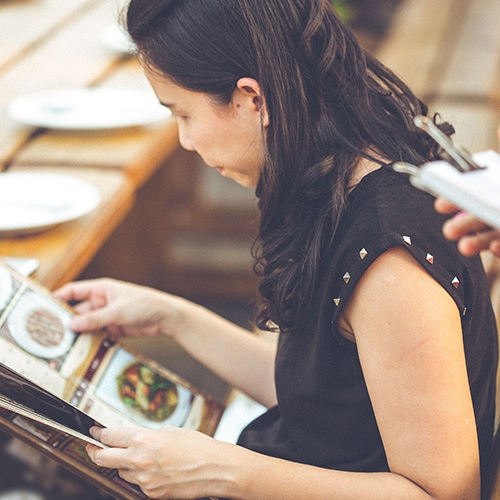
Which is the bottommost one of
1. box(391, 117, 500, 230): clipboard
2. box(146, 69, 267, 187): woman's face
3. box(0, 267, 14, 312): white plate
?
box(0, 267, 14, 312): white plate

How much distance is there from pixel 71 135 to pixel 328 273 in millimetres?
1244

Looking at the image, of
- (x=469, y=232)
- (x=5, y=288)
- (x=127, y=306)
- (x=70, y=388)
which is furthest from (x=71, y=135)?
(x=469, y=232)

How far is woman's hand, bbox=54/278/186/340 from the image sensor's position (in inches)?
53.0

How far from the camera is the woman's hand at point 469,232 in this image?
631mm

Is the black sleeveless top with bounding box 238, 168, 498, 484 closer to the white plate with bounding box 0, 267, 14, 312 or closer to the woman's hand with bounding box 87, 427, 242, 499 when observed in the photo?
the woman's hand with bounding box 87, 427, 242, 499

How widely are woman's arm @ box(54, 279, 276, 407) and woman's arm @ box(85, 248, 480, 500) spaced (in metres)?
0.41

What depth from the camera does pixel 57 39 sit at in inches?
109

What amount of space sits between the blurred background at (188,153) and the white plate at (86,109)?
1.5 inches

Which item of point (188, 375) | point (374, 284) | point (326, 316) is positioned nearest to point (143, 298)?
point (326, 316)

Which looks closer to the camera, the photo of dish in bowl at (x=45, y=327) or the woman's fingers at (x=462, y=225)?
the woman's fingers at (x=462, y=225)

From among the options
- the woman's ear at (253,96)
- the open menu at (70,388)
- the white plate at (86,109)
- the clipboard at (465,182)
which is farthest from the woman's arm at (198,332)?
the clipboard at (465,182)

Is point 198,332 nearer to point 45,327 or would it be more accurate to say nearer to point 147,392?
point 147,392

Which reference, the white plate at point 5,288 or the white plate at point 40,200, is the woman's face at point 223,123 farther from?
the white plate at point 40,200

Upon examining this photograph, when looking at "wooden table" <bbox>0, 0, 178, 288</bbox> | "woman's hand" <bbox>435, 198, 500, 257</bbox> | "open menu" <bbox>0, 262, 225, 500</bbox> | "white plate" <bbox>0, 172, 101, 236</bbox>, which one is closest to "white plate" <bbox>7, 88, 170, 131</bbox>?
"wooden table" <bbox>0, 0, 178, 288</bbox>
